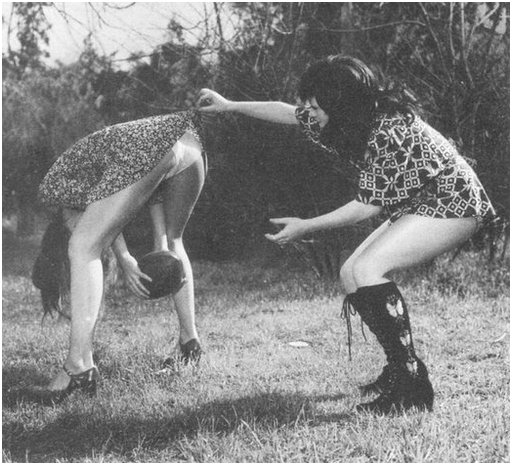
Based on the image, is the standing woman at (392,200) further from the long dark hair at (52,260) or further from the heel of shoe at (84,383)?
the long dark hair at (52,260)

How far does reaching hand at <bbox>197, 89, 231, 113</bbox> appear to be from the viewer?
344cm

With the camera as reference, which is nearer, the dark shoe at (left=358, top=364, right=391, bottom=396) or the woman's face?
Result: the woman's face

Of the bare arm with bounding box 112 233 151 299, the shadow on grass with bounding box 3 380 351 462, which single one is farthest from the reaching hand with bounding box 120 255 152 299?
the shadow on grass with bounding box 3 380 351 462

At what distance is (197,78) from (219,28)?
0.92 metres

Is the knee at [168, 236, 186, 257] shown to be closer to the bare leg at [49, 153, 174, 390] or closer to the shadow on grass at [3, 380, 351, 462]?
the bare leg at [49, 153, 174, 390]

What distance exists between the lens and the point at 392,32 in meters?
6.86

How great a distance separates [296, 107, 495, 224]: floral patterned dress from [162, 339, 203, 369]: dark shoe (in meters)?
1.41

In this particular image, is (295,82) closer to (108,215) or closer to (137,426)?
(108,215)

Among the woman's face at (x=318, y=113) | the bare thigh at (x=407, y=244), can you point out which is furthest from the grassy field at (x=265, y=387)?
the woman's face at (x=318, y=113)

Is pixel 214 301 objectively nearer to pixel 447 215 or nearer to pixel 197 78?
pixel 197 78

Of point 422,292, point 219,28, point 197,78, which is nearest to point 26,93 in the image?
point 197,78

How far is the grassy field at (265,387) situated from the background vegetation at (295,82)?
1.09 meters

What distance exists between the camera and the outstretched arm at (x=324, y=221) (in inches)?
106

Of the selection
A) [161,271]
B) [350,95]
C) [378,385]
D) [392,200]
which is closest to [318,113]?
[350,95]
